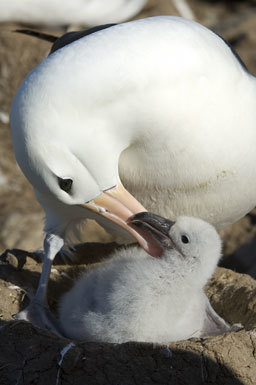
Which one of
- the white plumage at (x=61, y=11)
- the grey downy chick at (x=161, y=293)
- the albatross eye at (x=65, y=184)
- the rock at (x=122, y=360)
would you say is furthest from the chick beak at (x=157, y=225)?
the white plumage at (x=61, y=11)

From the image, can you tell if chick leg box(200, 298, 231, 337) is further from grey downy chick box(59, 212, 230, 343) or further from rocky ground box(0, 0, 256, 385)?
rocky ground box(0, 0, 256, 385)

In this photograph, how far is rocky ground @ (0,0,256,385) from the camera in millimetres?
3688

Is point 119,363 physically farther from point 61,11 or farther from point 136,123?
point 61,11

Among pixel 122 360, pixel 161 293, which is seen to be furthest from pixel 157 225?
pixel 122 360

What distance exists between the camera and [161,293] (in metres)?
4.09

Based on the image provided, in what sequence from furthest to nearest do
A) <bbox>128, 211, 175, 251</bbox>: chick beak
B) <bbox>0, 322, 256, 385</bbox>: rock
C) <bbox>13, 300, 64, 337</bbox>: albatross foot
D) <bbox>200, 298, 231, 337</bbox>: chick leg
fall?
<bbox>13, 300, 64, 337</bbox>: albatross foot, <bbox>200, 298, 231, 337</bbox>: chick leg, <bbox>128, 211, 175, 251</bbox>: chick beak, <bbox>0, 322, 256, 385</bbox>: rock

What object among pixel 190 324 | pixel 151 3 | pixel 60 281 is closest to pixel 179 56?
pixel 190 324

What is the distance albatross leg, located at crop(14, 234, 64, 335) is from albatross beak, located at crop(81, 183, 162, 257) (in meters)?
0.69

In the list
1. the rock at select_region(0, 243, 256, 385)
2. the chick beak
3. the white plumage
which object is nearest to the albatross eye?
the chick beak

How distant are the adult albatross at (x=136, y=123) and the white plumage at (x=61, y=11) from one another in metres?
5.54

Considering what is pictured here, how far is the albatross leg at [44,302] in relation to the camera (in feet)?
14.8

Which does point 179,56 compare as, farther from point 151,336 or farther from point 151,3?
point 151,3

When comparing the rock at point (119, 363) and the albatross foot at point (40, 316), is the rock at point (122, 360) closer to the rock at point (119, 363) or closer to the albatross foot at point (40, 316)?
the rock at point (119, 363)

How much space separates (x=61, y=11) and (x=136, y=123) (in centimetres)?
609
